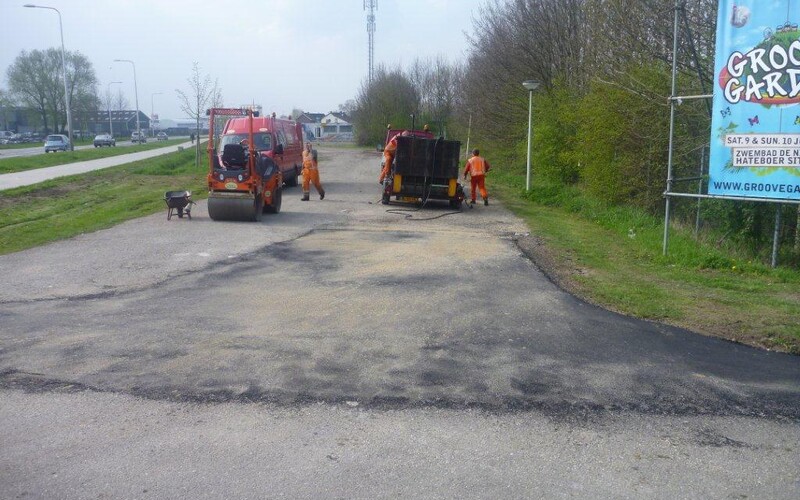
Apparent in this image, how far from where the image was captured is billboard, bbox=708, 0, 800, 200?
36.1 ft

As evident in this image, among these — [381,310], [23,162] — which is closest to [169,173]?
[23,162]

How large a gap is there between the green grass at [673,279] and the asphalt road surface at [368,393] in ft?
1.85

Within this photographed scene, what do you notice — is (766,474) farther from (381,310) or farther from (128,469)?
(381,310)

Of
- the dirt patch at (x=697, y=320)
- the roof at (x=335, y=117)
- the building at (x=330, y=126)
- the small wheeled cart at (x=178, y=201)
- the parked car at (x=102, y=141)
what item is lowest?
the dirt patch at (x=697, y=320)

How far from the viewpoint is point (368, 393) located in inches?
241

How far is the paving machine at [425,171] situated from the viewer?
825 inches

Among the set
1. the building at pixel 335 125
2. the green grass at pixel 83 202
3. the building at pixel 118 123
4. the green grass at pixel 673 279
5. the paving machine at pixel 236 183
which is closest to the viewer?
the green grass at pixel 673 279

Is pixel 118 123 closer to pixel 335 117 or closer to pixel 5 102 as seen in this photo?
pixel 335 117

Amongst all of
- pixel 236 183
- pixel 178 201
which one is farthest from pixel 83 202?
pixel 236 183

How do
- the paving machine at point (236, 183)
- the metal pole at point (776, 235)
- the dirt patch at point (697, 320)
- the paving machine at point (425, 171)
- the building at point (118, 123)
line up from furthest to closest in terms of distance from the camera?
1. the building at point (118, 123)
2. the paving machine at point (425, 171)
3. the paving machine at point (236, 183)
4. the metal pole at point (776, 235)
5. the dirt patch at point (697, 320)

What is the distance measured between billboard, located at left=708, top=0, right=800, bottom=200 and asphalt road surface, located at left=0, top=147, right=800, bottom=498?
3776 millimetres

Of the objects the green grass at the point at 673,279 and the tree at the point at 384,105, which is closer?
the green grass at the point at 673,279

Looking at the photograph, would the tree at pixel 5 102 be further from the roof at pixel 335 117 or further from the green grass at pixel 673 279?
the green grass at pixel 673 279

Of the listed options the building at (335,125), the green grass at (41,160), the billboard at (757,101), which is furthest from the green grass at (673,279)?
the building at (335,125)
